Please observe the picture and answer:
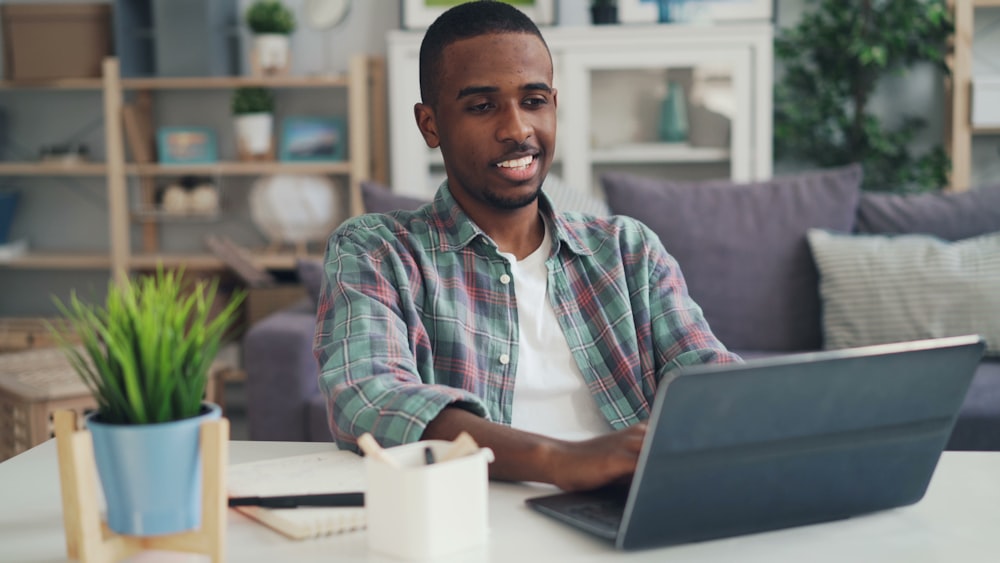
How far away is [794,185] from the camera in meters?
2.66

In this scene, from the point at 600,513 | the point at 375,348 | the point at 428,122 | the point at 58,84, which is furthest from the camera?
the point at 58,84

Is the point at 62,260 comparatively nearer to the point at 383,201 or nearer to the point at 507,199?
the point at 383,201

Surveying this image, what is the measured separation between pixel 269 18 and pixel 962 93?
2.21m

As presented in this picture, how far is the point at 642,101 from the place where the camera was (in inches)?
136

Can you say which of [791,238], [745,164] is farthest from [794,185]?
[745,164]

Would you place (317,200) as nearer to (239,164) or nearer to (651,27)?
(239,164)

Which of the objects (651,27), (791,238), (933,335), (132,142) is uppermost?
(651,27)

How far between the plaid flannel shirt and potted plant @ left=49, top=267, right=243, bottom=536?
42 centimetres

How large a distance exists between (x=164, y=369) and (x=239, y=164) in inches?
121

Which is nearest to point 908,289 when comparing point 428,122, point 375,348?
point 428,122

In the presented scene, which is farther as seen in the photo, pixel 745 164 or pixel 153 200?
pixel 153 200

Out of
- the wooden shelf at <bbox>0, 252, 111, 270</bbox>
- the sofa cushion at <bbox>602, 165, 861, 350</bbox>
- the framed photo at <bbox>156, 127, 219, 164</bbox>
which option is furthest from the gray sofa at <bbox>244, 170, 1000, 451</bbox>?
the wooden shelf at <bbox>0, 252, 111, 270</bbox>

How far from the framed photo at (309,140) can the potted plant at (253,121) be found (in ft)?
0.19

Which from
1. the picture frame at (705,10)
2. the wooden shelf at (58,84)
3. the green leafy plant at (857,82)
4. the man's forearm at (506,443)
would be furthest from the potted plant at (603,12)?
the man's forearm at (506,443)
